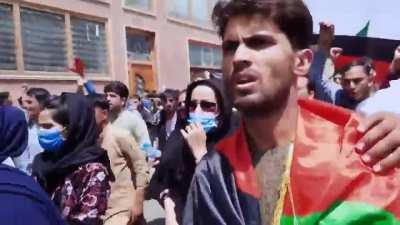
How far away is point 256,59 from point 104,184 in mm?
1592

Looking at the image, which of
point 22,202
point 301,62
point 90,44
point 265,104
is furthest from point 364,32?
point 90,44

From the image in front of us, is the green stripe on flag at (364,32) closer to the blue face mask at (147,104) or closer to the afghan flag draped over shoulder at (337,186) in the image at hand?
the afghan flag draped over shoulder at (337,186)

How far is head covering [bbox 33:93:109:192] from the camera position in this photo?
2.88 metres

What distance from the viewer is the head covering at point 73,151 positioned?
288 centimetres

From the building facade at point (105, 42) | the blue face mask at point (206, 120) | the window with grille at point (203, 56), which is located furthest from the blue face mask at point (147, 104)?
the blue face mask at point (206, 120)

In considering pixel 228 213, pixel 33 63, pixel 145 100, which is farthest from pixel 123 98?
pixel 145 100

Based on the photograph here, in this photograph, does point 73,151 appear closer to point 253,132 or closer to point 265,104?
point 253,132

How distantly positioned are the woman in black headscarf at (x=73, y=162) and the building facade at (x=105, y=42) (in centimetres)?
675

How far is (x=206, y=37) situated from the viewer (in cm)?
1752

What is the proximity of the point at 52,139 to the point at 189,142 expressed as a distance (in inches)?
29.7

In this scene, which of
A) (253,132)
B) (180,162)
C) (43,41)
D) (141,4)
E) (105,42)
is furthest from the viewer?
(141,4)

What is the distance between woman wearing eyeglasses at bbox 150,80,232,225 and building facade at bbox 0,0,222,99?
6996mm

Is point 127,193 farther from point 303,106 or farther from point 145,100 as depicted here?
point 145,100

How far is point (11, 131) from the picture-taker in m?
2.21
